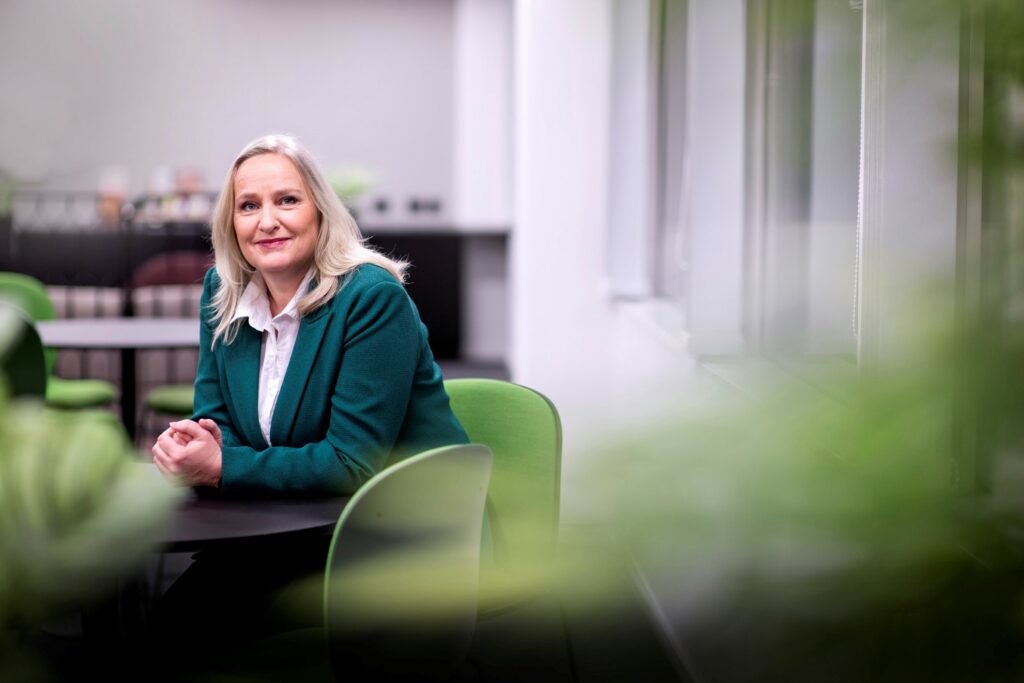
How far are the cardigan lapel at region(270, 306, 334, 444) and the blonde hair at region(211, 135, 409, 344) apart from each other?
0.08 meters

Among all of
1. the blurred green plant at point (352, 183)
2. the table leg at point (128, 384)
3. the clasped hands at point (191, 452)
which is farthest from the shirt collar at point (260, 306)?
the blurred green plant at point (352, 183)

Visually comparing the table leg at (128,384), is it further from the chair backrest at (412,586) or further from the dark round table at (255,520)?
the chair backrest at (412,586)

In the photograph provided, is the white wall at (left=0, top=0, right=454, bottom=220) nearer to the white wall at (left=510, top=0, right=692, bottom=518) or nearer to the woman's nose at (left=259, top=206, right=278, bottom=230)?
the white wall at (left=510, top=0, right=692, bottom=518)

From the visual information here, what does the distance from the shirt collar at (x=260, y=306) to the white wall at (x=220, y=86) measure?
23.9 feet

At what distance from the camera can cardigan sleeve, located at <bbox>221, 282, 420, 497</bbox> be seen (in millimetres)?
1756

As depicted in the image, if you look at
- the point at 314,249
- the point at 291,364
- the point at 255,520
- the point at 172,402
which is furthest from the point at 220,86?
the point at 255,520

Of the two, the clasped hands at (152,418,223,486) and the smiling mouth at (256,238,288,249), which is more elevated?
the smiling mouth at (256,238,288,249)

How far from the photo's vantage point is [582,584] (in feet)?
1.12

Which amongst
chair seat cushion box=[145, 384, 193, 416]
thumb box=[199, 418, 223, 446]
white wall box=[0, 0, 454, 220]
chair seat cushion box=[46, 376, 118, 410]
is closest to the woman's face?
thumb box=[199, 418, 223, 446]

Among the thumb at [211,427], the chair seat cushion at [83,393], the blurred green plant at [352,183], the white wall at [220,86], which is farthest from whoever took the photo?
the white wall at [220,86]

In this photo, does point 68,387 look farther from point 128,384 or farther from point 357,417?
point 357,417

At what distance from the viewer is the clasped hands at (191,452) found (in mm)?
1694

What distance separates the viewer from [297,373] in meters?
1.87

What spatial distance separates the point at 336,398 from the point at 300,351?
99 millimetres
